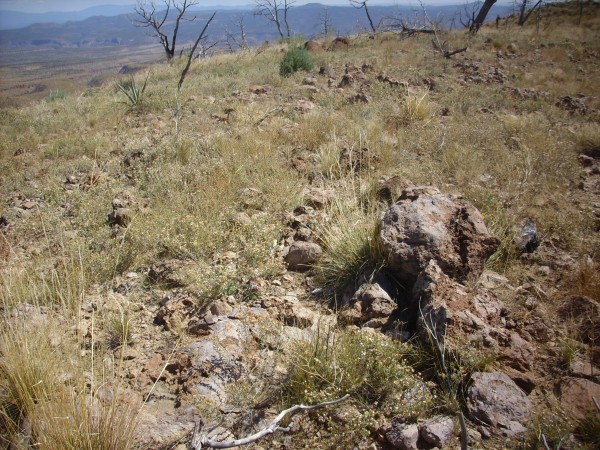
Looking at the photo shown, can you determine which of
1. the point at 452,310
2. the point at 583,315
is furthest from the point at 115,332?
the point at 583,315

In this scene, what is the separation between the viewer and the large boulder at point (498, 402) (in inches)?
68.8

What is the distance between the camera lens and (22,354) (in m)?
1.71

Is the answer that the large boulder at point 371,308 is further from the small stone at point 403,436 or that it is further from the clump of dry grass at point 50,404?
the clump of dry grass at point 50,404

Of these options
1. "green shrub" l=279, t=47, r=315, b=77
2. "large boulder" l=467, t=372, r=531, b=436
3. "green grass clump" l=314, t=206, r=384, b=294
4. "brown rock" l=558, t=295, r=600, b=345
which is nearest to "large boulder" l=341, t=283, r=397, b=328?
"green grass clump" l=314, t=206, r=384, b=294

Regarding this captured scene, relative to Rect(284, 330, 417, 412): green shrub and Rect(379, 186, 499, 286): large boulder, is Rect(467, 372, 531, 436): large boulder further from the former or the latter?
Rect(379, 186, 499, 286): large boulder

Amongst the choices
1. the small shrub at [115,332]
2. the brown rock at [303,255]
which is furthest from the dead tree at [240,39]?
the small shrub at [115,332]

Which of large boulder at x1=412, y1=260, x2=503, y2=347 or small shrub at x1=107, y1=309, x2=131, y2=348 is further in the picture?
small shrub at x1=107, y1=309, x2=131, y2=348

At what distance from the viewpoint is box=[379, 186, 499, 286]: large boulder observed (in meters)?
2.49

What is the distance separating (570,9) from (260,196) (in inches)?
1079

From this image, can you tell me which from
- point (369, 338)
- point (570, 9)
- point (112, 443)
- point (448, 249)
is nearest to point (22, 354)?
point (112, 443)

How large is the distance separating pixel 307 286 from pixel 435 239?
103cm

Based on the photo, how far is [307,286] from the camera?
113 inches

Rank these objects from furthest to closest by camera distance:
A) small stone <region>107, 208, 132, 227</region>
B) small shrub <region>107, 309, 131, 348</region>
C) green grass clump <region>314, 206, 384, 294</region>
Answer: small stone <region>107, 208, 132, 227</region> < green grass clump <region>314, 206, 384, 294</region> < small shrub <region>107, 309, 131, 348</region>

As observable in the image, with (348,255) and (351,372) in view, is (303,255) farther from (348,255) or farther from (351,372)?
(351,372)
